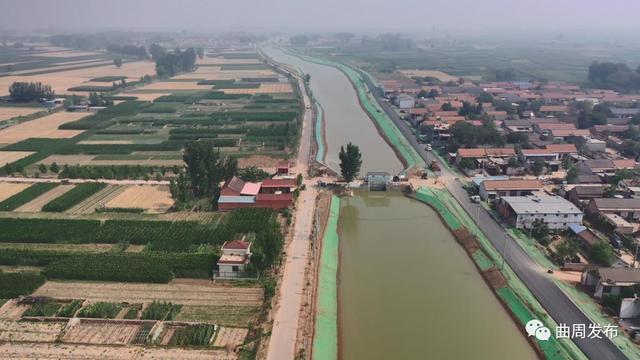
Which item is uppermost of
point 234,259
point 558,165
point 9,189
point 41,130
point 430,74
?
point 430,74

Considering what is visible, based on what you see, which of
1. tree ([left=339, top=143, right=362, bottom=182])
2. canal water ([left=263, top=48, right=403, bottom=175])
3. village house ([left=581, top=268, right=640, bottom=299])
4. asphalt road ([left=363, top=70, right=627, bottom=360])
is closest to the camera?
asphalt road ([left=363, top=70, right=627, bottom=360])

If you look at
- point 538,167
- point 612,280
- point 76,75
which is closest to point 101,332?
point 612,280

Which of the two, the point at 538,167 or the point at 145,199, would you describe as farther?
the point at 538,167

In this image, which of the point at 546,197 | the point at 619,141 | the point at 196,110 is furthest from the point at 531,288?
the point at 196,110

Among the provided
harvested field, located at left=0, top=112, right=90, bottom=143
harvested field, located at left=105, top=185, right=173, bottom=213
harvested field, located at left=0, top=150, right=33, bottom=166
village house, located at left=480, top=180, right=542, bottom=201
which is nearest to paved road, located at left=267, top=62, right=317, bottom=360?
harvested field, located at left=105, top=185, right=173, bottom=213

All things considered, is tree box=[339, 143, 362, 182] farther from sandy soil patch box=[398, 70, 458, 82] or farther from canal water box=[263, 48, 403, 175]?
sandy soil patch box=[398, 70, 458, 82]

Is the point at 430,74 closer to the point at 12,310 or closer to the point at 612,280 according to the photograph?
the point at 612,280
